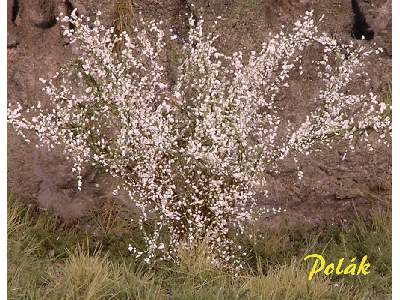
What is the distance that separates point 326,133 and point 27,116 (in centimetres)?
253

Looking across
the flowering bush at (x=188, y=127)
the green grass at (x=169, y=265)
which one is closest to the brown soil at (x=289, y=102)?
the green grass at (x=169, y=265)

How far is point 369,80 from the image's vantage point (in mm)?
6023

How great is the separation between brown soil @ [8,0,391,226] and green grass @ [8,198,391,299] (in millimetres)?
182

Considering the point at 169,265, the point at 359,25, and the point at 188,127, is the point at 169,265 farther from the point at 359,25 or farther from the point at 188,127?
the point at 359,25

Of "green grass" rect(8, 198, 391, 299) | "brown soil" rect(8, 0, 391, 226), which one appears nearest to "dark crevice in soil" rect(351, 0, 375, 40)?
"brown soil" rect(8, 0, 391, 226)

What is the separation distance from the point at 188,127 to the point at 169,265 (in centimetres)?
108

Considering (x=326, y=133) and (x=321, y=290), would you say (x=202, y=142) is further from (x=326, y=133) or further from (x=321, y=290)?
(x=321, y=290)

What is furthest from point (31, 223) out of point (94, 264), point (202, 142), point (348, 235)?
point (348, 235)

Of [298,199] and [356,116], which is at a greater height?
[356,116]

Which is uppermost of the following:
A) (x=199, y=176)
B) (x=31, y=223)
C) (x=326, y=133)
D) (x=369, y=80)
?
(x=369, y=80)

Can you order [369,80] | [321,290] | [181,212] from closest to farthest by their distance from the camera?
[321,290] < [181,212] < [369,80]

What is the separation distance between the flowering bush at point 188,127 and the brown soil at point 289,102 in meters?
0.32

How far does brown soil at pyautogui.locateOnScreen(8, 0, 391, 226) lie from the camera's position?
5.93 m

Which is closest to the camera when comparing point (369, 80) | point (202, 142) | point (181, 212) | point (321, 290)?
point (321, 290)
